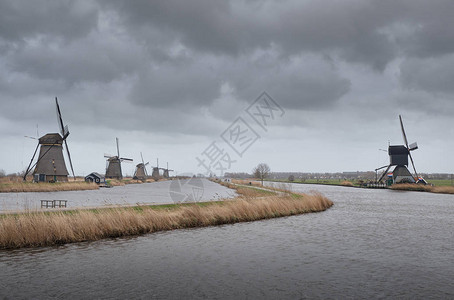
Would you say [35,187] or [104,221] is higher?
[35,187]

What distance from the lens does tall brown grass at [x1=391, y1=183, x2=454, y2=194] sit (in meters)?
64.0

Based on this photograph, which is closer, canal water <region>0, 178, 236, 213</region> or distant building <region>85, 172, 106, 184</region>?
canal water <region>0, 178, 236, 213</region>

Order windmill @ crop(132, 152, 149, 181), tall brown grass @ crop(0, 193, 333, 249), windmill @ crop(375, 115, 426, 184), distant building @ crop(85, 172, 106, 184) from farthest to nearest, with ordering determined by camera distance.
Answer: windmill @ crop(132, 152, 149, 181) < distant building @ crop(85, 172, 106, 184) < windmill @ crop(375, 115, 426, 184) < tall brown grass @ crop(0, 193, 333, 249)

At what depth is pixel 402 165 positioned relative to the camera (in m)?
81.6

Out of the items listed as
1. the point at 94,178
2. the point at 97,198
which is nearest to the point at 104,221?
the point at 97,198

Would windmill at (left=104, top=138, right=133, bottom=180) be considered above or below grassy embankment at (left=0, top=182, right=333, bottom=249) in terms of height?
above

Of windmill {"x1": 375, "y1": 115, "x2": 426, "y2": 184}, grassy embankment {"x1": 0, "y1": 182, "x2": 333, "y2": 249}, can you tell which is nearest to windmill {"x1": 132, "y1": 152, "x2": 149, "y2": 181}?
windmill {"x1": 375, "y1": 115, "x2": 426, "y2": 184}

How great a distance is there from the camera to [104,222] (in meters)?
17.8

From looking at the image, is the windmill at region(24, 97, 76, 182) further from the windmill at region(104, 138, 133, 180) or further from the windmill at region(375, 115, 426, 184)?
the windmill at region(375, 115, 426, 184)

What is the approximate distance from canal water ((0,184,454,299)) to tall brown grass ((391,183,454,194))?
173 feet

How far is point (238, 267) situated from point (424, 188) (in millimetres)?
71520

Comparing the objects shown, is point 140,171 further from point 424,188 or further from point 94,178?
point 424,188

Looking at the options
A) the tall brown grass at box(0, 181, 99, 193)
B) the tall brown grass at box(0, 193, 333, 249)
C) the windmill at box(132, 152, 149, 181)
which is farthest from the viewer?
the windmill at box(132, 152, 149, 181)

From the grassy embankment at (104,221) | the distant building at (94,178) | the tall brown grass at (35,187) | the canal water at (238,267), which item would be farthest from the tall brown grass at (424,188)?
the distant building at (94,178)
